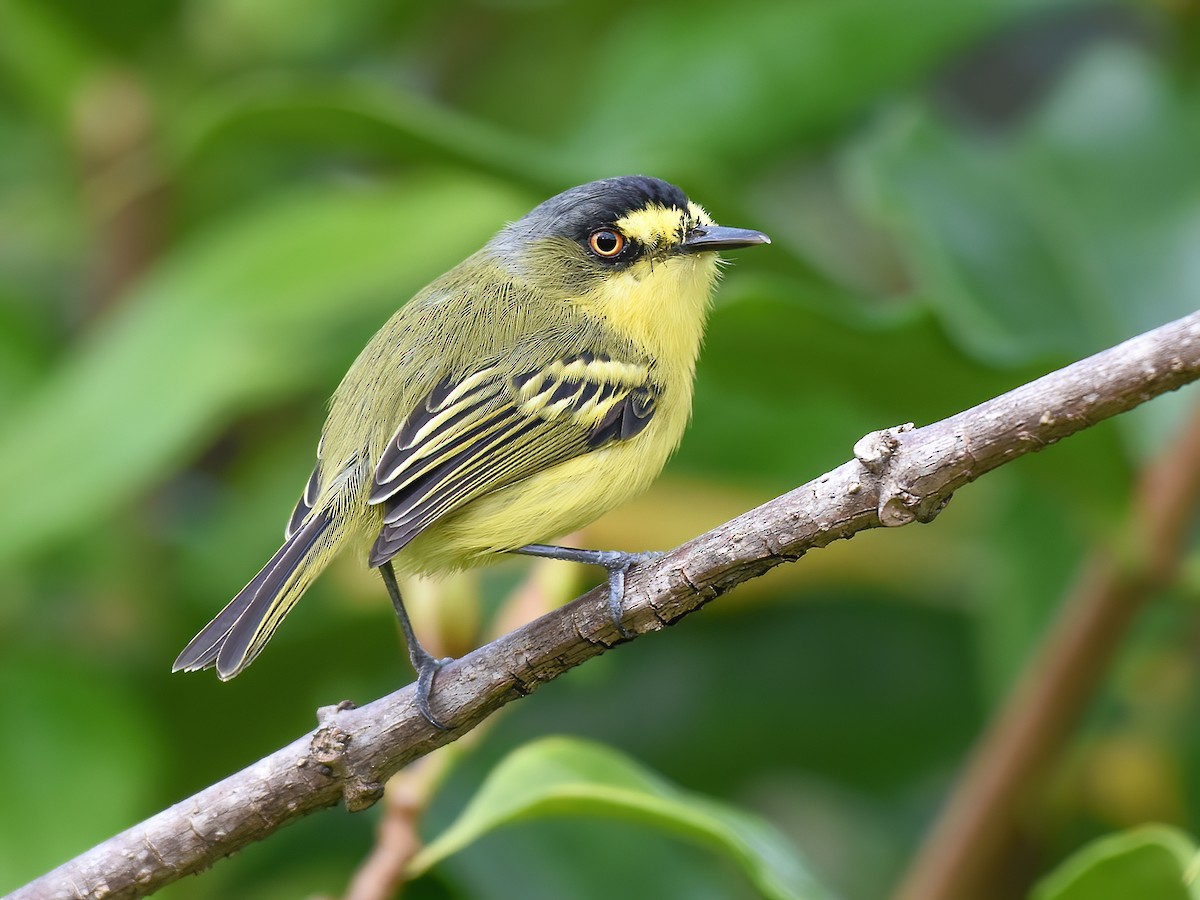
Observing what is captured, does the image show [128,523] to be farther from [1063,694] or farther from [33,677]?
[1063,694]

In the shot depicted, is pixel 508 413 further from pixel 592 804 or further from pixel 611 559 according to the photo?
pixel 592 804

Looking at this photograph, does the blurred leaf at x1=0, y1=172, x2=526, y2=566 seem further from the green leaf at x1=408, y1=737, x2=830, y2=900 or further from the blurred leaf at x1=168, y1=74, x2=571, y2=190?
the green leaf at x1=408, y1=737, x2=830, y2=900

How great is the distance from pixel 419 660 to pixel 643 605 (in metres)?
0.49

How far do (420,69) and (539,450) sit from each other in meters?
2.59

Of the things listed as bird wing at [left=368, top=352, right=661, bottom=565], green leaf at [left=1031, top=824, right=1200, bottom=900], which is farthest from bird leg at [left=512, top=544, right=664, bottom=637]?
green leaf at [left=1031, top=824, right=1200, bottom=900]

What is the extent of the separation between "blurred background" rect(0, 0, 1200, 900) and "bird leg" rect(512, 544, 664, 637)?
19 cm

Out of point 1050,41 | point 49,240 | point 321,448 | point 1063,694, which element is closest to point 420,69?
point 49,240

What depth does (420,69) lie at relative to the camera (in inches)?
189

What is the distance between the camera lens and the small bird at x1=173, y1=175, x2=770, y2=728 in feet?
7.81

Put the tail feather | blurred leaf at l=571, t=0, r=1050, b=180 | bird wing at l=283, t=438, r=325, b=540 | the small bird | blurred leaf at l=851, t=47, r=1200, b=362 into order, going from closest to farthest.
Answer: the tail feather < the small bird < bird wing at l=283, t=438, r=325, b=540 < blurred leaf at l=851, t=47, r=1200, b=362 < blurred leaf at l=571, t=0, r=1050, b=180

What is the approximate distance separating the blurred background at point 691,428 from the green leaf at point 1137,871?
0.79 m

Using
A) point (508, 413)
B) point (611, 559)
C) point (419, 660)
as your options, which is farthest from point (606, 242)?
point (419, 660)

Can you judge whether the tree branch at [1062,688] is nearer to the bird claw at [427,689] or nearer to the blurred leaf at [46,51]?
the bird claw at [427,689]

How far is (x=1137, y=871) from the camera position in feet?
6.70
